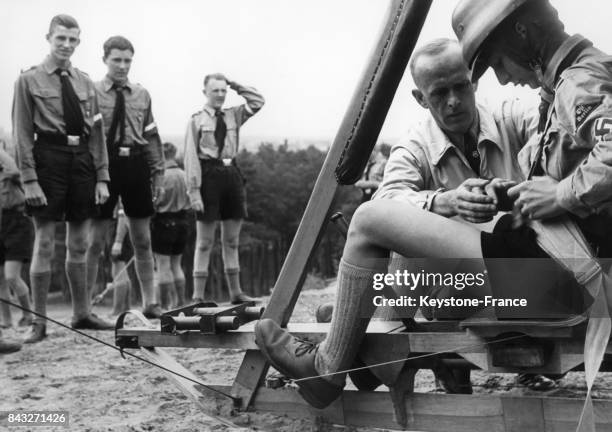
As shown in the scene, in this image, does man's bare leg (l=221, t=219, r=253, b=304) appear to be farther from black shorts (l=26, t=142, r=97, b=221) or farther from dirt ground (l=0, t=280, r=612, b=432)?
dirt ground (l=0, t=280, r=612, b=432)

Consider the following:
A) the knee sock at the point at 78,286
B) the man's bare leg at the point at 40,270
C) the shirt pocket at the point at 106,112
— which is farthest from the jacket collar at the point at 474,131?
the shirt pocket at the point at 106,112

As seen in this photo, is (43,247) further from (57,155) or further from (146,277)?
(146,277)

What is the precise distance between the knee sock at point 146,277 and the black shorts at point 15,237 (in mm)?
994

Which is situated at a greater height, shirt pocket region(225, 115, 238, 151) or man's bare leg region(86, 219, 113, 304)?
shirt pocket region(225, 115, 238, 151)

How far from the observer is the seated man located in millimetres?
1863

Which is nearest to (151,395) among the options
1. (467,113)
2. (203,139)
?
(467,113)

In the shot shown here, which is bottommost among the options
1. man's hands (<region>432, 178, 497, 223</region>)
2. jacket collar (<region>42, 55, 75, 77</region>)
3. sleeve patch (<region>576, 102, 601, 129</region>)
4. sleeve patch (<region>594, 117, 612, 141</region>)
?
man's hands (<region>432, 178, 497, 223</region>)

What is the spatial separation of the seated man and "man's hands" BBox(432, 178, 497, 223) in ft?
0.09

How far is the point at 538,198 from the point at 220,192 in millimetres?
5337

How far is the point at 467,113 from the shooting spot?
8.77ft

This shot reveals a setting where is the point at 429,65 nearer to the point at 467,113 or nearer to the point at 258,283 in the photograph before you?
the point at 467,113

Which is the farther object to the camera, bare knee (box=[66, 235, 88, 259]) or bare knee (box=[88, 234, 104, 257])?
bare knee (box=[88, 234, 104, 257])

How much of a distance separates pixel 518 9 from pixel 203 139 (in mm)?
5462

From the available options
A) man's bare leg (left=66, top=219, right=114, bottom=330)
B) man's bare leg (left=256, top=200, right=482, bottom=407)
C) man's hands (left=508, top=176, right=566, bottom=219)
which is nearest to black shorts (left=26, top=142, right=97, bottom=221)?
man's bare leg (left=66, top=219, right=114, bottom=330)
